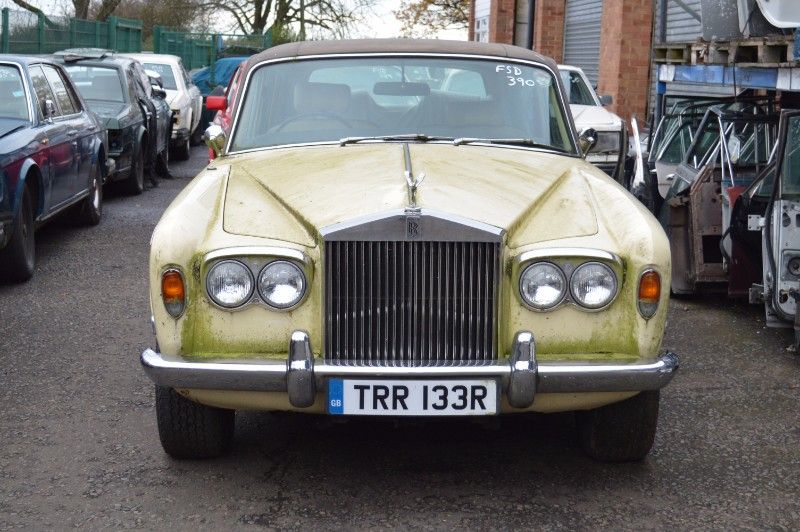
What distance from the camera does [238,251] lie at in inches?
169

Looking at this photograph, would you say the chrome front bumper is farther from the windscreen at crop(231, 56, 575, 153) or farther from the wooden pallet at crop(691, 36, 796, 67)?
the wooden pallet at crop(691, 36, 796, 67)

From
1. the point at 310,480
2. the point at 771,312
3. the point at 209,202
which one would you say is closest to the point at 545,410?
the point at 310,480

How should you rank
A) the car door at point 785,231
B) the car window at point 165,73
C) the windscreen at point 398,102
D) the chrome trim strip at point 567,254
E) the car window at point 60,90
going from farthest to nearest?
1. the car window at point 165,73
2. the car window at point 60,90
3. the car door at point 785,231
4. the windscreen at point 398,102
5. the chrome trim strip at point 567,254

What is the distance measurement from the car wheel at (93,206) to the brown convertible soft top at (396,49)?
5803 millimetres

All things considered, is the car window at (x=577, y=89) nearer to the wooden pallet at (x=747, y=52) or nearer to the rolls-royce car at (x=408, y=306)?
the wooden pallet at (x=747, y=52)

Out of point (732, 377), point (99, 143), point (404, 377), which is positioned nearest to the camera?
point (404, 377)

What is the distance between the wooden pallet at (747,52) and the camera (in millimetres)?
8094

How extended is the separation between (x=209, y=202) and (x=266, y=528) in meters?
1.32

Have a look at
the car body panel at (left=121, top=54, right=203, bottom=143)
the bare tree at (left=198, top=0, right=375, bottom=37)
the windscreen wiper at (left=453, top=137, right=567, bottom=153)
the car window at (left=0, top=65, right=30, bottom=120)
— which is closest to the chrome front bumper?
the windscreen wiper at (left=453, top=137, right=567, bottom=153)

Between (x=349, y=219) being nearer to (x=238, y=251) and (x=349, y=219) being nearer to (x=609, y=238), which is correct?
(x=238, y=251)

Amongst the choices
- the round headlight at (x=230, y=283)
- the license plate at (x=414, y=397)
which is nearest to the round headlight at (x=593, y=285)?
the license plate at (x=414, y=397)

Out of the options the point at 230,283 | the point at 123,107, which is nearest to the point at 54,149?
the point at 123,107

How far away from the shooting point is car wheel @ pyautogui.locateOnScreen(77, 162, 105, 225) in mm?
11711

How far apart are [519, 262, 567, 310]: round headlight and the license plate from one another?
0.33m
